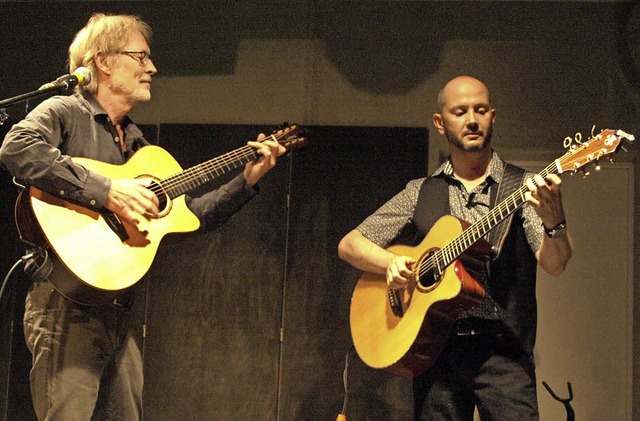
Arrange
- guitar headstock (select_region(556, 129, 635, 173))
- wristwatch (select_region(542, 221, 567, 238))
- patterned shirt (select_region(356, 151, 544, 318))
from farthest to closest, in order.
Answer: patterned shirt (select_region(356, 151, 544, 318))
wristwatch (select_region(542, 221, 567, 238))
guitar headstock (select_region(556, 129, 635, 173))

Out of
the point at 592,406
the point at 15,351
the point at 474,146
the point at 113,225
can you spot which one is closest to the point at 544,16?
the point at 474,146

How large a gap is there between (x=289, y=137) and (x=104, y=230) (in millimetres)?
918

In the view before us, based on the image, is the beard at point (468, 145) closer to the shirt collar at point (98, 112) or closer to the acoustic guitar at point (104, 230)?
the acoustic guitar at point (104, 230)

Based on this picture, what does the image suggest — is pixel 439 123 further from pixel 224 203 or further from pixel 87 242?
pixel 87 242

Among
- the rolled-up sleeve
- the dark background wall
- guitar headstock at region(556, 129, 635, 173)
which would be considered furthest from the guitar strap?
the dark background wall

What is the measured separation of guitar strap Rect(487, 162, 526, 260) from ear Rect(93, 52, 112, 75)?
66.9 inches

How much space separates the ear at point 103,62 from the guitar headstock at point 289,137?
2.42 feet

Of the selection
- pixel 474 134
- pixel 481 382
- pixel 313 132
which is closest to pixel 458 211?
pixel 474 134

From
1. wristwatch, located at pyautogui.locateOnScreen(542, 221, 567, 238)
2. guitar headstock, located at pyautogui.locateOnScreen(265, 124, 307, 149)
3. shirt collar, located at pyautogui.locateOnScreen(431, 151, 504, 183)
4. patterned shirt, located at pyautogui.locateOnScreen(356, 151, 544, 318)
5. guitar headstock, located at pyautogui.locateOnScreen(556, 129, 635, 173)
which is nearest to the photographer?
guitar headstock, located at pyautogui.locateOnScreen(556, 129, 635, 173)

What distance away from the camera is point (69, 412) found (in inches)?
118

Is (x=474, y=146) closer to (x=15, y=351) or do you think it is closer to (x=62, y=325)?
(x=62, y=325)

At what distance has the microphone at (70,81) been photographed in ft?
9.85

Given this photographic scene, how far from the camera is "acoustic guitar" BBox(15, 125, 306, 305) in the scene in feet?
9.86

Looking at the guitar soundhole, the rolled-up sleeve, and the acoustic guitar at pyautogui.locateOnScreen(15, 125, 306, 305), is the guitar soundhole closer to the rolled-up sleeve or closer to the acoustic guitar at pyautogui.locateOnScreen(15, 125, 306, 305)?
the rolled-up sleeve
